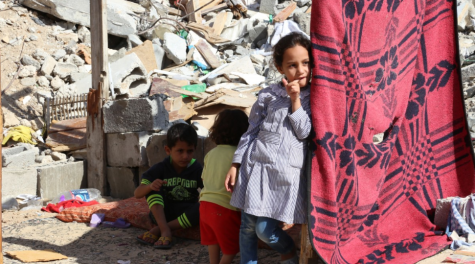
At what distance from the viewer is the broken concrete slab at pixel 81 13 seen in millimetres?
12180

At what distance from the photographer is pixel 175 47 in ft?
38.0

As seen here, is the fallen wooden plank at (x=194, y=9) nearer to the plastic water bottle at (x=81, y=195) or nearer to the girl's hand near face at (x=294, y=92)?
the plastic water bottle at (x=81, y=195)

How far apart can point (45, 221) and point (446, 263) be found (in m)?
3.61

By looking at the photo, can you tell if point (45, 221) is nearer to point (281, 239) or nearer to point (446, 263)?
point (281, 239)

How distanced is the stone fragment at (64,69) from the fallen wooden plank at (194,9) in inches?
180

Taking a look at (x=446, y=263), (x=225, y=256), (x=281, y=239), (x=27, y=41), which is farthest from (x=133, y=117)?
(x=27, y=41)

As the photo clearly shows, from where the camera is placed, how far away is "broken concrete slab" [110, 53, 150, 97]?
31.2 feet

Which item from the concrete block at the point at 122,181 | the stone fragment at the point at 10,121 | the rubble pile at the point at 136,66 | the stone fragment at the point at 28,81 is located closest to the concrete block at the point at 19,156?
the rubble pile at the point at 136,66

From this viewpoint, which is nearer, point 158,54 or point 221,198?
point 221,198

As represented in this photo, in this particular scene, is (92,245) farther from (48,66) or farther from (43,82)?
(48,66)

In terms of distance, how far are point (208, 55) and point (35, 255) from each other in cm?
836

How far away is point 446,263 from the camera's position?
3012 mm

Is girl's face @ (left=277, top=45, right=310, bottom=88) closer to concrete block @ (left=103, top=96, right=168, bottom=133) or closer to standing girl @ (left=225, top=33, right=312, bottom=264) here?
standing girl @ (left=225, top=33, right=312, bottom=264)

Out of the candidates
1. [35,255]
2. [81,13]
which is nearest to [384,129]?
[35,255]
